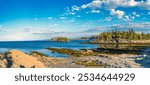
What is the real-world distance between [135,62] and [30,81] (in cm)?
513

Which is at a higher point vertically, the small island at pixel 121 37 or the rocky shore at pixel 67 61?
the small island at pixel 121 37

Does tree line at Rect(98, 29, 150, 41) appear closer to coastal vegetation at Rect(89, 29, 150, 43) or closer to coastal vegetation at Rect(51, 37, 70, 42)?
coastal vegetation at Rect(89, 29, 150, 43)

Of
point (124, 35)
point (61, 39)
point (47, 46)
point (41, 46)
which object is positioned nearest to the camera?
point (61, 39)

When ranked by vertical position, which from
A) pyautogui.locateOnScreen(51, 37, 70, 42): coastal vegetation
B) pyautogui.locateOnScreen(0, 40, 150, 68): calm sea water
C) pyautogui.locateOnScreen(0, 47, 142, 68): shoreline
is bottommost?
pyautogui.locateOnScreen(0, 47, 142, 68): shoreline

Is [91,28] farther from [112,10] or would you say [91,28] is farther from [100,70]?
[100,70]

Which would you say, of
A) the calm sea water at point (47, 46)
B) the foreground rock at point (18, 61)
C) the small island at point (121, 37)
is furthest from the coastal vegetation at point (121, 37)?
the foreground rock at point (18, 61)

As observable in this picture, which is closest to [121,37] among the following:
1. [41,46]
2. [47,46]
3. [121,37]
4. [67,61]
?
[121,37]

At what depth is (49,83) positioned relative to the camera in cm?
1677

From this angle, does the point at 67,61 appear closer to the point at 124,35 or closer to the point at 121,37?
the point at 124,35

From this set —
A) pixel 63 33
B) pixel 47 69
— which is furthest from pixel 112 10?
pixel 47 69

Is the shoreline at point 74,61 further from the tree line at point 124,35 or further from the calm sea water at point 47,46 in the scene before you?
the tree line at point 124,35

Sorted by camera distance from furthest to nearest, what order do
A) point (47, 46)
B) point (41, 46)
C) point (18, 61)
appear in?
point (41, 46) < point (47, 46) < point (18, 61)

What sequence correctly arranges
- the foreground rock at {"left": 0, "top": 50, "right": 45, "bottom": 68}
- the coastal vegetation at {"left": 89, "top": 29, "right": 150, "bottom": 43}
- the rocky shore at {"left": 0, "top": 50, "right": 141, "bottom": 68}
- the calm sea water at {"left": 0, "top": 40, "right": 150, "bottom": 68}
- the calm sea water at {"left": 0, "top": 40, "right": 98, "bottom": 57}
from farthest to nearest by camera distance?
the calm sea water at {"left": 0, "top": 40, "right": 98, "bottom": 57}, the calm sea water at {"left": 0, "top": 40, "right": 150, "bottom": 68}, the coastal vegetation at {"left": 89, "top": 29, "right": 150, "bottom": 43}, the rocky shore at {"left": 0, "top": 50, "right": 141, "bottom": 68}, the foreground rock at {"left": 0, "top": 50, "right": 45, "bottom": 68}

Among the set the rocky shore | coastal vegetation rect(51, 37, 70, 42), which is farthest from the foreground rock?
coastal vegetation rect(51, 37, 70, 42)
